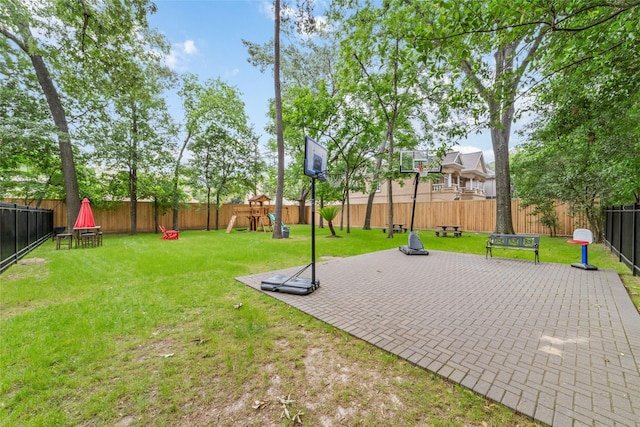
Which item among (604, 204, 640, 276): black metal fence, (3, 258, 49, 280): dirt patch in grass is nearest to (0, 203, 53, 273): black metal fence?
(3, 258, 49, 280): dirt patch in grass

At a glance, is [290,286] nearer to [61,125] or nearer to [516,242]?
[516,242]

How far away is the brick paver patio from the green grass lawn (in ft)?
0.86

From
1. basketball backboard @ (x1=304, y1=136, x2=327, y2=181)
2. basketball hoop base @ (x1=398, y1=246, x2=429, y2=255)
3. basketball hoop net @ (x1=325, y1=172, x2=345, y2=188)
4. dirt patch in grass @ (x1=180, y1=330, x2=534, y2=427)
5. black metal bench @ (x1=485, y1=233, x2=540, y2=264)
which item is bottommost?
dirt patch in grass @ (x1=180, y1=330, x2=534, y2=427)

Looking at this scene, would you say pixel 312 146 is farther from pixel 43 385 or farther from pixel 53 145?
pixel 53 145

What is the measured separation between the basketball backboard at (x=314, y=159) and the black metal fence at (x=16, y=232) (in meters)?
7.15

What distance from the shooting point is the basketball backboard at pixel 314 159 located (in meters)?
4.22

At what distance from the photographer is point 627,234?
6.02 m

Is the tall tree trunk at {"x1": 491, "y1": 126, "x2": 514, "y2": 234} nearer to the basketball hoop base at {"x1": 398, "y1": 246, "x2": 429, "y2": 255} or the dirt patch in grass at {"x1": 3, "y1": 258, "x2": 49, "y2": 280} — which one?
the basketball hoop base at {"x1": 398, "y1": 246, "x2": 429, "y2": 255}

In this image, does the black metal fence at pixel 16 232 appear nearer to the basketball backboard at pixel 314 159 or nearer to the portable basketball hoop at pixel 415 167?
the basketball backboard at pixel 314 159

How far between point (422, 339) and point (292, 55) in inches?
770

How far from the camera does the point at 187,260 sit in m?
6.89

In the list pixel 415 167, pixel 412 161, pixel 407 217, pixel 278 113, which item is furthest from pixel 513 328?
pixel 407 217

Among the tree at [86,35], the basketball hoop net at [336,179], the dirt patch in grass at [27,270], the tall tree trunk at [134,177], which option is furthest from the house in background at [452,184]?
the dirt patch in grass at [27,270]

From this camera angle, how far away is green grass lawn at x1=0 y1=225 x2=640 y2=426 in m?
1.80
